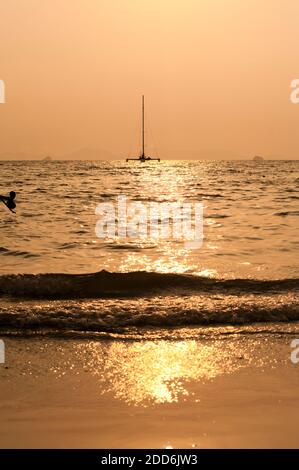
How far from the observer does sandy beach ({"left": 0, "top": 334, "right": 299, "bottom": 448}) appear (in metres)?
4.30

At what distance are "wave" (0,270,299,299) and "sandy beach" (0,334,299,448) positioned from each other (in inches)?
133

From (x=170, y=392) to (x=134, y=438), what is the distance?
42.5 inches

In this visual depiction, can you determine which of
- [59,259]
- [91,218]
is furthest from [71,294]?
[91,218]

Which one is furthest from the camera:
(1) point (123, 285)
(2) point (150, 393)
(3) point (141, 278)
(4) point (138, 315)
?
(3) point (141, 278)

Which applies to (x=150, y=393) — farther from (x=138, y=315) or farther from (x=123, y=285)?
(x=123, y=285)

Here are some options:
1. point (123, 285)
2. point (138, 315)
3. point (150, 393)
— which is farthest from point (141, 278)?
point (150, 393)

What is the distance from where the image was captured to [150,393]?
208 inches

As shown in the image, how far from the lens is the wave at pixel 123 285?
34.9 ft

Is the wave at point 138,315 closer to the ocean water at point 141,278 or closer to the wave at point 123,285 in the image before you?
the ocean water at point 141,278

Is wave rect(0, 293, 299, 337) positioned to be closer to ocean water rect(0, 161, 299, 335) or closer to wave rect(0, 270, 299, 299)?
ocean water rect(0, 161, 299, 335)

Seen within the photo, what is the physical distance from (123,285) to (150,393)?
6.12 metres

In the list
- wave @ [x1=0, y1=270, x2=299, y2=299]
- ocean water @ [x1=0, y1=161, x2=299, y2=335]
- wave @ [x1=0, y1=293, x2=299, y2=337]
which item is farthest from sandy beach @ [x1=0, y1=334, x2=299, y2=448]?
wave @ [x1=0, y1=270, x2=299, y2=299]
